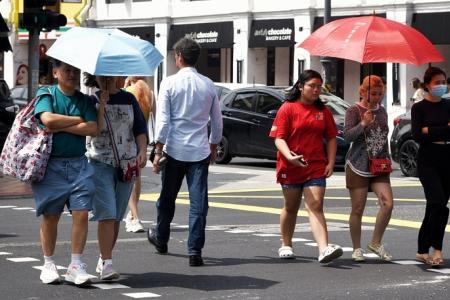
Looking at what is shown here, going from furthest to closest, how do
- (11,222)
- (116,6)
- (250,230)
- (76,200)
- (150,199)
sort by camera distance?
(116,6), (150,199), (11,222), (250,230), (76,200)

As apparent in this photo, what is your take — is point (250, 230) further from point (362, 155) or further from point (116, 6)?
point (116, 6)

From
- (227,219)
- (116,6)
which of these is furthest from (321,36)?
(116,6)

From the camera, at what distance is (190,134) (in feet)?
36.9

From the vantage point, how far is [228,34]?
45.4m

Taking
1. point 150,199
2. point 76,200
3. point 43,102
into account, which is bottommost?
point 150,199

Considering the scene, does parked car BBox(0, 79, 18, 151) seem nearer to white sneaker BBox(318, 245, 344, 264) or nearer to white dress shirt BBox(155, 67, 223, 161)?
white dress shirt BBox(155, 67, 223, 161)

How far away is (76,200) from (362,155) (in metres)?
2.99

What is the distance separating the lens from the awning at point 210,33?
45438 mm

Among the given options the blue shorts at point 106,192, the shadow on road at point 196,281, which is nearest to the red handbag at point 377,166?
the shadow on road at point 196,281

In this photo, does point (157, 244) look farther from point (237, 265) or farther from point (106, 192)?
point (106, 192)

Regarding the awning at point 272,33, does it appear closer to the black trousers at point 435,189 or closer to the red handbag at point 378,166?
the red handbag at point 378,166

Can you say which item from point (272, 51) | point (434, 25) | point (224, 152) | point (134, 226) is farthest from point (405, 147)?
point (272, 51)

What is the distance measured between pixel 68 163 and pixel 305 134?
8.00ft

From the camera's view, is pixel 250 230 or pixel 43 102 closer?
pixel 43 102
